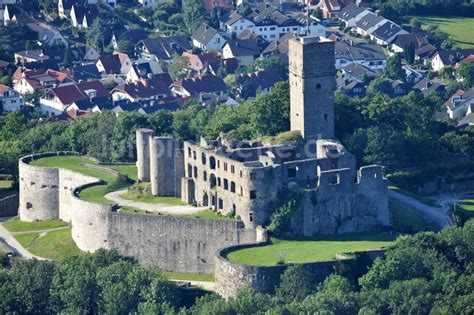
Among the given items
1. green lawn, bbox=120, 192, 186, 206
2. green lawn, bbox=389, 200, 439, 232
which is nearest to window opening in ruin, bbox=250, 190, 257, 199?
green lawn, bbox=120, 192, 186, 206

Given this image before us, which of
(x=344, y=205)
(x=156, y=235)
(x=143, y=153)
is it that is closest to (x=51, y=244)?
(x=143, y=153)

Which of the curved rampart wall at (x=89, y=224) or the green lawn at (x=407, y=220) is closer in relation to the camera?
the curved rampart wall at (x=89, y=224)

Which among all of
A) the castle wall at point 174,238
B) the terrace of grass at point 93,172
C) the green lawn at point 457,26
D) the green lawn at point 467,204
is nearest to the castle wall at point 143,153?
the terrace of grass at point 93,172

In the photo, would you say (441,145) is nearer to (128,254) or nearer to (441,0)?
(128,254)

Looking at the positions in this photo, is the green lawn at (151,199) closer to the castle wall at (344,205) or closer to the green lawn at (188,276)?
the green lawn at (188,276)

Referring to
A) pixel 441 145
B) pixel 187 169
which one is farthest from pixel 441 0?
pixel 187 169

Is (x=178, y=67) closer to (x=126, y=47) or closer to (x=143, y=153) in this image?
(x=126, y=47)
